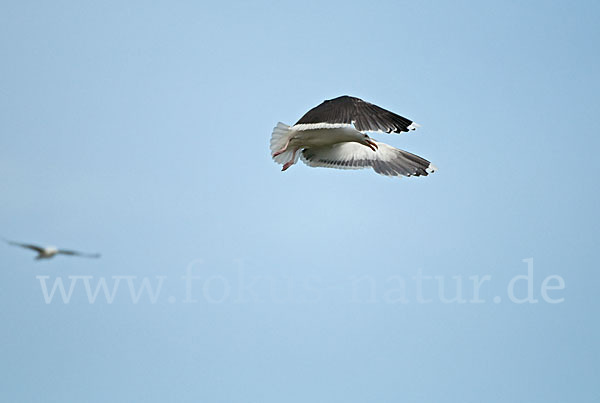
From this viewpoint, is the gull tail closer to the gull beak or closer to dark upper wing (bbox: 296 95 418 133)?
dark upper wing (bbox: 296 95 418 133)

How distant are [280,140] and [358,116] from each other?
3.83ft

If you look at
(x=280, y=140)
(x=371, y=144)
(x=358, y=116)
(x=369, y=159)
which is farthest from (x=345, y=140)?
(x=358, y=116)

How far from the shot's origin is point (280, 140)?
8812 mm

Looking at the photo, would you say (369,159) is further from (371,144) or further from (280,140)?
(280,140)

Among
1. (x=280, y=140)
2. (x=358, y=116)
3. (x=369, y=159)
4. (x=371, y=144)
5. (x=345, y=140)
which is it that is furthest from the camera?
(x=369, y=159)

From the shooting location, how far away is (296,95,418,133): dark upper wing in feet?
26.0

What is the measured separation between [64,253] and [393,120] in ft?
13.8

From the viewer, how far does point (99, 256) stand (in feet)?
14.2

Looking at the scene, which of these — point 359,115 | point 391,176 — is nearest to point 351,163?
point 391,176

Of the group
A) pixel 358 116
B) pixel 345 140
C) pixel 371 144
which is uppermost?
pixel 371 144

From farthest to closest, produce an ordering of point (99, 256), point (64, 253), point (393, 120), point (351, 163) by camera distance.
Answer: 1. point (351, 163)
2. point (393, 120)
3. point (64, 253)
4. point (99, 256)

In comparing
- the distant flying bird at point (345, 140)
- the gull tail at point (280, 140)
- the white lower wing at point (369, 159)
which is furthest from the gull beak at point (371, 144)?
the gull tail at point (280, 140)

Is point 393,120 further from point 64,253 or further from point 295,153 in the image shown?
point 64,253

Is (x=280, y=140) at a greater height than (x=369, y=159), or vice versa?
(x=369, y=159)
